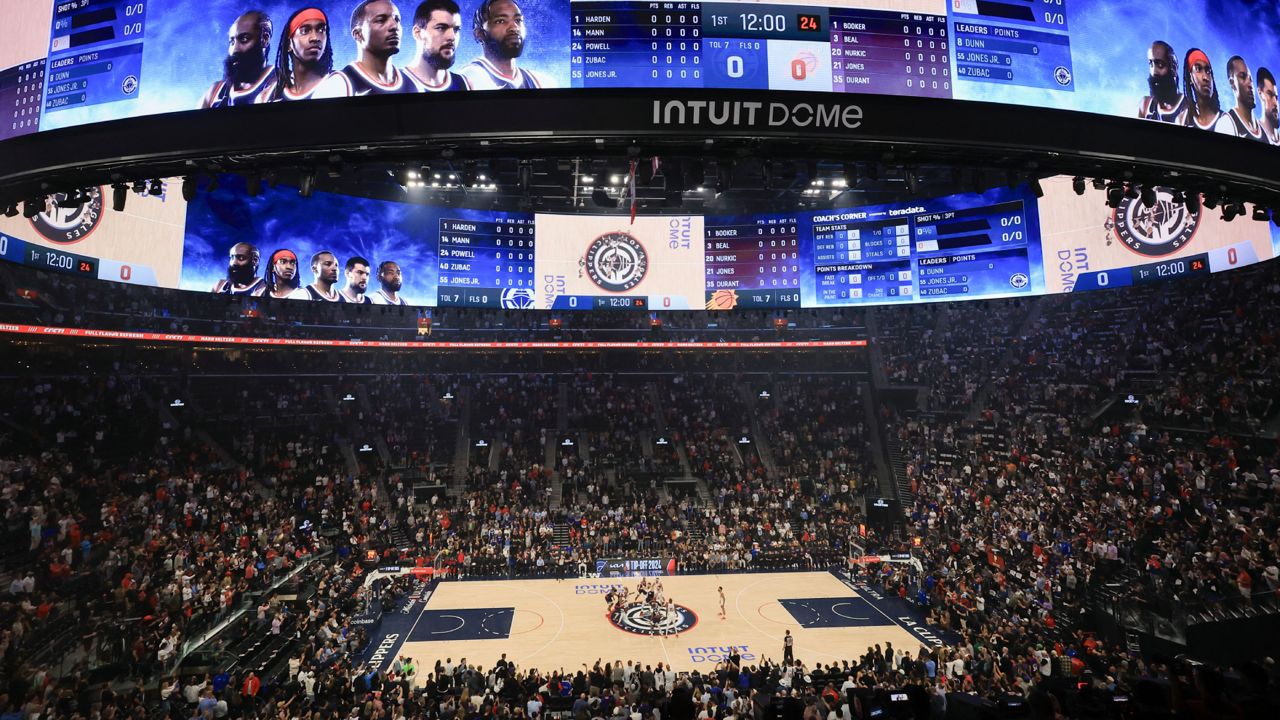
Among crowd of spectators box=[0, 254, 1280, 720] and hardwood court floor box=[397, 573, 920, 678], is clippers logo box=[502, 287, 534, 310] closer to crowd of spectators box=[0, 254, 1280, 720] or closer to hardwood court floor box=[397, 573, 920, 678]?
hardwood court floor box=[397, 573, 920, 678]

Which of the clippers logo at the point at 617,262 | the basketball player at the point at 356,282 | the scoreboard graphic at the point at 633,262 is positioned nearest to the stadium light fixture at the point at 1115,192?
the scoreboard graphic at the point at 633,262

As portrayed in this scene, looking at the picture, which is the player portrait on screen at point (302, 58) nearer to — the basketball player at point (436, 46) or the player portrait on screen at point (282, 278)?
the basketball player at point (436, 46)

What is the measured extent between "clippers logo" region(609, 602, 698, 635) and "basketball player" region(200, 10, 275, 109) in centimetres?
1551

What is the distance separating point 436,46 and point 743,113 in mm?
3311

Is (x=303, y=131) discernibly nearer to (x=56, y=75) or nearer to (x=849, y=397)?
(x=56, y=75)

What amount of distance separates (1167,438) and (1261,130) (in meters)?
16.0

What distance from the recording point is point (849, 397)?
106 feet

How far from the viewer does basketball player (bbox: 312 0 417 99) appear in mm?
6641

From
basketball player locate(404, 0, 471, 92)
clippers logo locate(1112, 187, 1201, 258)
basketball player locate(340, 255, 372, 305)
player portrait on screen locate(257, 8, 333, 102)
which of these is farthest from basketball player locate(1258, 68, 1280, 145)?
basketball player locate(340, 255, 372, 305)

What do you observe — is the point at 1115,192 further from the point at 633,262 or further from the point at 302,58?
the point at 633,262

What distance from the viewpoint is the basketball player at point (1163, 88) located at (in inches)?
292

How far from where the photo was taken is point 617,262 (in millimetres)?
21156

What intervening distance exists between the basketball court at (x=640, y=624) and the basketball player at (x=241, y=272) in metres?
10.3

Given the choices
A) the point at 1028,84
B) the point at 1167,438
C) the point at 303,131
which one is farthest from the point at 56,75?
the point at 1167,438
